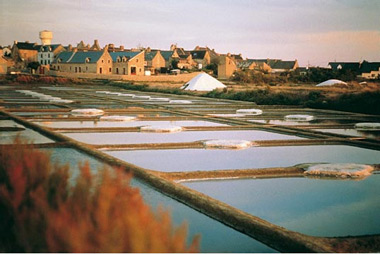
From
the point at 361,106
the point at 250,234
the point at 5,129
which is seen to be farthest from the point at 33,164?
the point at 361,106

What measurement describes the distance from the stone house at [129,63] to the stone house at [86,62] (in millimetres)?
872

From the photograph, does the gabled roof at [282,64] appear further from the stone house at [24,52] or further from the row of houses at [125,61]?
the stone house at [24,52]

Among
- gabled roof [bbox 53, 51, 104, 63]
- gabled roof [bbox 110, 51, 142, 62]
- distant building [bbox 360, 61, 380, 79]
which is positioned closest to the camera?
distant building [bbox 360, 61, 380, 79]

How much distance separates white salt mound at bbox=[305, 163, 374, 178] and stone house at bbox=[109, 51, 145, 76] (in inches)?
2129

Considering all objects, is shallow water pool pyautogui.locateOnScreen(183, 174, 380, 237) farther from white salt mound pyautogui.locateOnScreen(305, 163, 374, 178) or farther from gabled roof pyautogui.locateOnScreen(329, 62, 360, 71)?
gabled roof pyautogui.locateOnScreen(329, 62, 360, 71)

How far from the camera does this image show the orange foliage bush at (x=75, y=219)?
8.71ft

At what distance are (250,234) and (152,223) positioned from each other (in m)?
1.36

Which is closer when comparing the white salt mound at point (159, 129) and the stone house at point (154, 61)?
the white salt mound at point (159, 129)

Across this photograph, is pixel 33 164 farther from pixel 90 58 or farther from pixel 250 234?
pixel 90 58

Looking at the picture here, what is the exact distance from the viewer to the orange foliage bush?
265 centimetres

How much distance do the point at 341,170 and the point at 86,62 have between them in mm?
57176

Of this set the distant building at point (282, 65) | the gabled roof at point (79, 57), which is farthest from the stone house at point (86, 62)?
the distant building at point (282, 65)

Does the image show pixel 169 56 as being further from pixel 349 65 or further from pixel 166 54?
pixel 349 65

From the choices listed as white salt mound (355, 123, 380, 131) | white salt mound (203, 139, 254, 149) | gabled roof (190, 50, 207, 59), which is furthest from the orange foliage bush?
gabled roof (190, 50, 207, 59)
